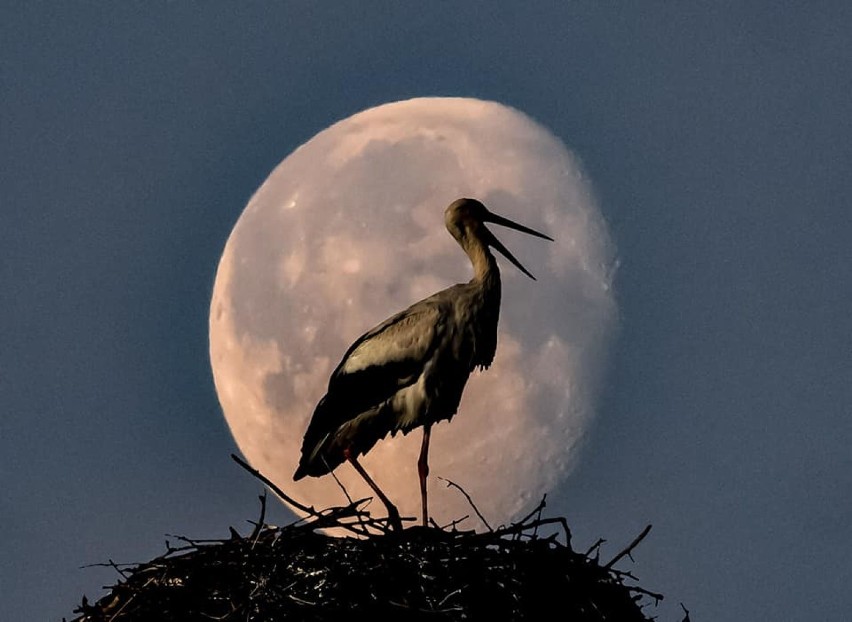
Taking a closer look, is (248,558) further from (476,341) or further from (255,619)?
(476,341)

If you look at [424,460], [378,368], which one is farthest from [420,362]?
[424,460]

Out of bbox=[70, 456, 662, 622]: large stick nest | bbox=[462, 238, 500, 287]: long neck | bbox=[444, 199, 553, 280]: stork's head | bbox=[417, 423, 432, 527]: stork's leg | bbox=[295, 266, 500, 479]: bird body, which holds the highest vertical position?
bbox=[444, 199, 553, 280]: stork's head

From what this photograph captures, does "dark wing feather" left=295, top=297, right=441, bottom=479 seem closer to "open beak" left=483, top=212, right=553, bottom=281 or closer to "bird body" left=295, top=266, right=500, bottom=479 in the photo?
"bird body" left=295, top=266, right=500, bottom=479

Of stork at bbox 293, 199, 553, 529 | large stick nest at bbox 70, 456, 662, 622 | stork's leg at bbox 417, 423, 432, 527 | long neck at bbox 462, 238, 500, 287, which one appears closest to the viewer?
large stick nest at bbox 70, 456, 662, 622

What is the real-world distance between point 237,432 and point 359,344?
2.29 metres

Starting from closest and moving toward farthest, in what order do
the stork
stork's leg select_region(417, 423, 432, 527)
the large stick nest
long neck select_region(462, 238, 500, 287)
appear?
the large stick nest
the stork
long neck select_region(462, 238, 500, 287)
stork's leg select_region(417, 423, 432, 527)

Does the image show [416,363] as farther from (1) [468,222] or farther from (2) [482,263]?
(1) [468,222]

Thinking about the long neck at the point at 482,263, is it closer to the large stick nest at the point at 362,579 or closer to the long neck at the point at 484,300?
the long neck at the point at 484,300

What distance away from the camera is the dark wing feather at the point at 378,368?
12047 mm

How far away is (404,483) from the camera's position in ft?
42.6

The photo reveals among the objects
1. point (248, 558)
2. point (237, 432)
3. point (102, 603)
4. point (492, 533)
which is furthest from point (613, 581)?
point (237, 432)

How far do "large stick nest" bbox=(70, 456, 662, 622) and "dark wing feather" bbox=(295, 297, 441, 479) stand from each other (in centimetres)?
187

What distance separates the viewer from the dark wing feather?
12.0m

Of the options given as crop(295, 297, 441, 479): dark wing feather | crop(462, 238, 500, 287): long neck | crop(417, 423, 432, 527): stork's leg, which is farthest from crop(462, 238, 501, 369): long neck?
crop(417, 423, 432, 527): stork's leg
